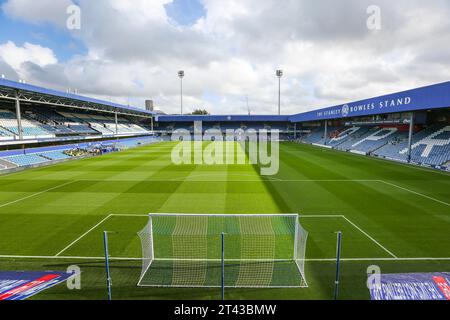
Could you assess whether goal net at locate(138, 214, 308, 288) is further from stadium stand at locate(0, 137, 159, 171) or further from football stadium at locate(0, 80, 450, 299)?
stadium stand at locate(0, 137, 159, 171)

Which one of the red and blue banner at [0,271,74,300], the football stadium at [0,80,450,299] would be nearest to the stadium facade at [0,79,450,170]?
the football stadium at [0,80,450,299]

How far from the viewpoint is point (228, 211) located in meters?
13.3

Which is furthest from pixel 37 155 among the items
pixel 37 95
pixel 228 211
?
pixel 228 211

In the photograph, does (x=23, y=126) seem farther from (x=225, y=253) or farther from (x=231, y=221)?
(x=225, y=253)

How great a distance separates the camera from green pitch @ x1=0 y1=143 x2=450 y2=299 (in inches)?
298

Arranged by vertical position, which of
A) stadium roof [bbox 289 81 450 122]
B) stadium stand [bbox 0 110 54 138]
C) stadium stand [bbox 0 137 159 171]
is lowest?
stadium stand [bbox 0 137 159 171]

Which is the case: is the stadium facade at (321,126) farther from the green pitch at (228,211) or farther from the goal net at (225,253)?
the goal net at (225,253)

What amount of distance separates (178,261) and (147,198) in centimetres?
806

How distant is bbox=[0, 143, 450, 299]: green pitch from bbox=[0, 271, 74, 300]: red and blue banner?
1.34 feet

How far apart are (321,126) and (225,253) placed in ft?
215

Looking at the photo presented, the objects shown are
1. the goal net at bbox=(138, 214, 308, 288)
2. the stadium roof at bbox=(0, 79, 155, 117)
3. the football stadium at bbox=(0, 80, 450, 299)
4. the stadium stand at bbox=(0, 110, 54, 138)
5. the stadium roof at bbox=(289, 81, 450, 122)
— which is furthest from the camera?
the stadium stand at bbox=(0, 110, 54, 138)

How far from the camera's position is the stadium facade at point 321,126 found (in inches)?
1076
